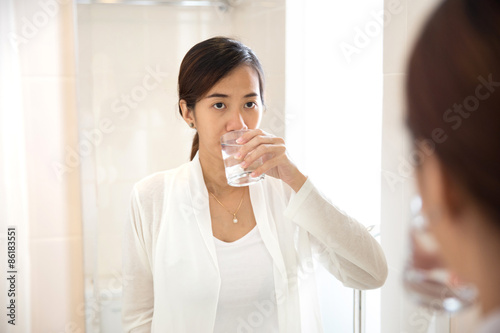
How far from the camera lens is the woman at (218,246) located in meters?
1.07

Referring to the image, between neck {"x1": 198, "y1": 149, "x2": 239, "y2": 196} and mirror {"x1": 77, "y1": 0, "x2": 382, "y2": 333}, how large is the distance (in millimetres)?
235

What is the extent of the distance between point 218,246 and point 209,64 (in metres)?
0.43

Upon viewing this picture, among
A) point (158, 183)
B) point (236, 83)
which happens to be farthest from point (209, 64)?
point (158, 183)

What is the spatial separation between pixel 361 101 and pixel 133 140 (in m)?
0.68

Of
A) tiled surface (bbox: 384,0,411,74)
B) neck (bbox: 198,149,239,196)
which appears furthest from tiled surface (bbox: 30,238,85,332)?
tiled surface (bbox: 384,0,411,74)

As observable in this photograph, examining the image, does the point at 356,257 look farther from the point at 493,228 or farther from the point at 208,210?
the point at 493,228

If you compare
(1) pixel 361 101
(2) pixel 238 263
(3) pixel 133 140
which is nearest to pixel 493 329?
(2) pixel 238 263

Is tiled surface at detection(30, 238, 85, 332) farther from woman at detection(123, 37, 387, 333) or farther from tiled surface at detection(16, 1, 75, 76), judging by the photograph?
tiled surface at detection(16, 1, 75, 76)

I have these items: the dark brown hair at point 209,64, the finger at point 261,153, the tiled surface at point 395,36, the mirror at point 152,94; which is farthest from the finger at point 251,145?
the mirror at point 152,94

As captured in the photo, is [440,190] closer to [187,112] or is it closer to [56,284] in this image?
[187,112]

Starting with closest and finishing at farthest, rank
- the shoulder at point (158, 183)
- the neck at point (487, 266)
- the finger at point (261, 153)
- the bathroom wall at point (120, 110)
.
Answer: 1. the neck at point (487, 266)
2. the finger at point (261, 153)
3. the shoulder at point (158, 183)
4. the bathroom wall at point (120, 110)

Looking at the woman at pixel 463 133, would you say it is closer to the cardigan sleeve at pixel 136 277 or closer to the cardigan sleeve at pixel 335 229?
the cardigan sleeve at pixel 335 229

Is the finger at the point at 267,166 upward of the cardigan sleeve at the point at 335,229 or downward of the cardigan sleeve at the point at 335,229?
upward

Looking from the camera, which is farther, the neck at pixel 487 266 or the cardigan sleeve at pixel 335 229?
the cardigan sleeve at pixel 335 229
